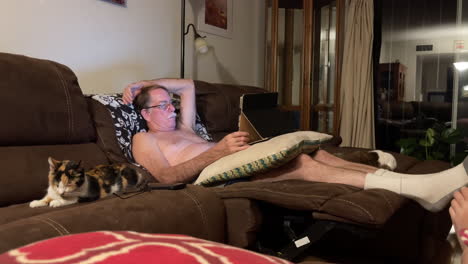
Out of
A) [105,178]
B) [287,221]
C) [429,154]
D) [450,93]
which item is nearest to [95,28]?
[105,178]

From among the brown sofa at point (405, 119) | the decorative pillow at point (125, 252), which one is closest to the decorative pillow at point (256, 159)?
the decorative pillow at point (125, 252)

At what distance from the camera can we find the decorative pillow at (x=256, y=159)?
1586mm

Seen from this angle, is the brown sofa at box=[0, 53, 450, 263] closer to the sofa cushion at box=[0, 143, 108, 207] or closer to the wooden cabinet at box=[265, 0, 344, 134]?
the sofa cushion at box=[0, 143, 108, 207]

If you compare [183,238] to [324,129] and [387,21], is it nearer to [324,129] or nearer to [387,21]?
[324,129]

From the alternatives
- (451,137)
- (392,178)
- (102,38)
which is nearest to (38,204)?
(392,178)

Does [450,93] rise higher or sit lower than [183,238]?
higher

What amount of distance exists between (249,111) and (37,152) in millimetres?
1168

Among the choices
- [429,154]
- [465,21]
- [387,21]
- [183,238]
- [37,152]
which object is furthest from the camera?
[387,21]

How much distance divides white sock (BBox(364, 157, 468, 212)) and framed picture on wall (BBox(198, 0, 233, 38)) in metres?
2.46

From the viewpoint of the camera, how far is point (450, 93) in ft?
12.7

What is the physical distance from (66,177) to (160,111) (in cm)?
97

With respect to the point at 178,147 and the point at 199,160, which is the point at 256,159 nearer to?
the point at 199,160

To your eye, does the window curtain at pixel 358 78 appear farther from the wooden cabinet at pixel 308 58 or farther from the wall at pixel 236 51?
the wall at pixel 236 51

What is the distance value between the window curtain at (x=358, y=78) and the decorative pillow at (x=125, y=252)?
355 cm
